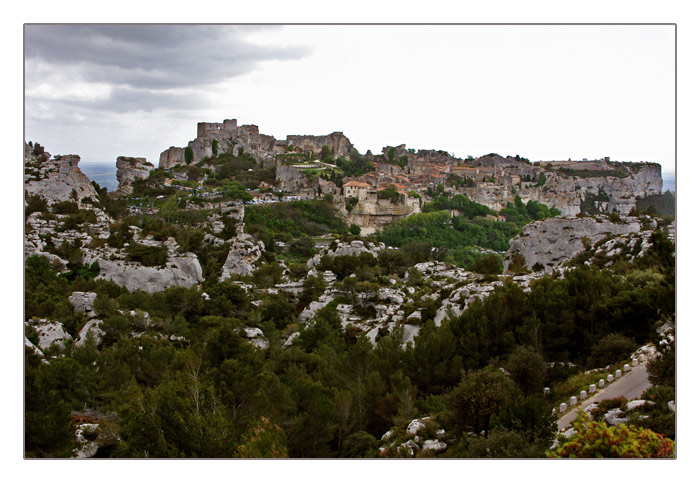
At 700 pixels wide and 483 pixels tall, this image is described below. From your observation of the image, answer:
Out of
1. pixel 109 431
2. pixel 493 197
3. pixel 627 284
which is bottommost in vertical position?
pixel 109 431

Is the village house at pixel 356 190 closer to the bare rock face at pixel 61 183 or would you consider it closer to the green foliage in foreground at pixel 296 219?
the green foliage in foreground at pixel 296 219

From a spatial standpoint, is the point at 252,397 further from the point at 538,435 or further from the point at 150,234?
the point at 150,234

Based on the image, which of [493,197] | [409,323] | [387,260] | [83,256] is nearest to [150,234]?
[83,256]

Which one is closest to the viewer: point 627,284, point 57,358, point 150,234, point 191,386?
point 191,386

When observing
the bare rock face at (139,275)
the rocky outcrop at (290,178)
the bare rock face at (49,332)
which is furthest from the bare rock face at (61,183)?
the rocky outcrop at (290,178)

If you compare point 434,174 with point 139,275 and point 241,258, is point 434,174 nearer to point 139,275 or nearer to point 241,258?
point 241,258

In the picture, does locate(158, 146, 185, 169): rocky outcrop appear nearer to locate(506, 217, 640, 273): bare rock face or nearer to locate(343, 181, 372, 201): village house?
locate(343, 181, 372, 201): village house

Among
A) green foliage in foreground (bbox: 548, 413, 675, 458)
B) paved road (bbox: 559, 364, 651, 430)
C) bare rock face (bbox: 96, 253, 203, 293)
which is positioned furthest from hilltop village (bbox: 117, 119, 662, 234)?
green foliage in foreground (bbox: 548, 413, 675, 458)
